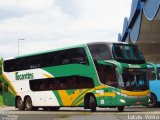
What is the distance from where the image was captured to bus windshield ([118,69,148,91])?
860 inches

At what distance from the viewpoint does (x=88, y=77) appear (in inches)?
906

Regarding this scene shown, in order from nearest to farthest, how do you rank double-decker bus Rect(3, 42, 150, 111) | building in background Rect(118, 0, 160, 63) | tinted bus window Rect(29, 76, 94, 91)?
double-decker bus Rect(3, 42, 150, 111) → tinted bus window Rect(29, 76, 94, 91) → building in background Rect(118, 0, 160, 63)

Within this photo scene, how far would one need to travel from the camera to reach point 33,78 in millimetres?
27250

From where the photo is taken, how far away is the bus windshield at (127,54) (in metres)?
22.2

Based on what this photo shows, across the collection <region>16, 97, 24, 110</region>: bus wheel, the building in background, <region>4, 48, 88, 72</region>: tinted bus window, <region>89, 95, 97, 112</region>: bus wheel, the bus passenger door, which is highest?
the building in background

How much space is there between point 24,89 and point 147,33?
30.7 meters

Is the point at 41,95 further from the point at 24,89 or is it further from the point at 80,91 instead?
the point at 80,91

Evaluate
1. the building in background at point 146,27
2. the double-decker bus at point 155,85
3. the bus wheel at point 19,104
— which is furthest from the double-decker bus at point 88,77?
the building in background at point 146,27

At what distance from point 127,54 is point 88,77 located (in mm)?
2227

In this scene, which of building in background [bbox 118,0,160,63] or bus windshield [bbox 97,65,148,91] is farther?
building in background [bbox 118,0,160,63]

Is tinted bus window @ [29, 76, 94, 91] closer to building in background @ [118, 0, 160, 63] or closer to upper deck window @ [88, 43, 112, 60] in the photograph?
upper deck window @ [88, 43, 112, 60]

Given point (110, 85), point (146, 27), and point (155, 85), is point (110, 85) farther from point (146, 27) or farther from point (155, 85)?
point (146, 27)

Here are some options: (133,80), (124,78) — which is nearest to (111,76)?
(124,78)

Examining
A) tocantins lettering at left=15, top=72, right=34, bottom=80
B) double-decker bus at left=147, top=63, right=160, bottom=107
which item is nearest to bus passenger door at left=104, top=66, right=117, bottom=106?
double-decker bus at left=147, top=63, right=160, bottom=107
